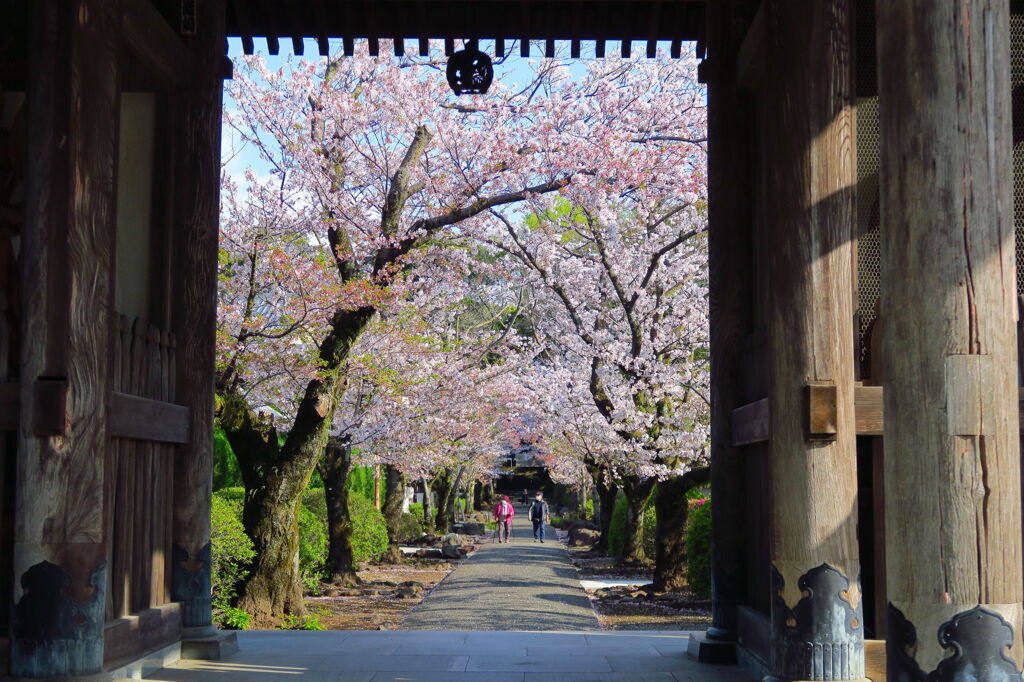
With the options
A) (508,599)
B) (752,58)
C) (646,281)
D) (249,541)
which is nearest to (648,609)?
(508,599)

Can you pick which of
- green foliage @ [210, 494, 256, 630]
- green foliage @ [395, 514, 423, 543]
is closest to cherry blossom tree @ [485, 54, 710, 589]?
green foliage @ [210, 494, 256, 630]

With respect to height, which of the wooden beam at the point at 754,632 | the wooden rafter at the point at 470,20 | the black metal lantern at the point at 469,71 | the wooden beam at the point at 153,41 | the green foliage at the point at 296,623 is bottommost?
the green foliage at the point at 296,623

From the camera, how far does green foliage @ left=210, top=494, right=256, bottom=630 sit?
10.8 metres

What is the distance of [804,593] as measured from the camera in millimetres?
5020

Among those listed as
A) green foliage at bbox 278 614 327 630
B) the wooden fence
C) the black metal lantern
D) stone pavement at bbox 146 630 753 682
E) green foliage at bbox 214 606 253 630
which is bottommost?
green foliage at bbox 278 614 327 630

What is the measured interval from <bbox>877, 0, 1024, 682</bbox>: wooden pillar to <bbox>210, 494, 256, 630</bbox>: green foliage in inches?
324

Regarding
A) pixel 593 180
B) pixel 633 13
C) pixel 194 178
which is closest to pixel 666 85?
pixel 593 180

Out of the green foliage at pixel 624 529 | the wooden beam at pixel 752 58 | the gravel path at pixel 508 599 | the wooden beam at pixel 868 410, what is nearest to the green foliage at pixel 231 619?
the gravel path at pixel 508 599

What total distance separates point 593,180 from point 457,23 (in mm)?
6232

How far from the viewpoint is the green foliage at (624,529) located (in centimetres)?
2309

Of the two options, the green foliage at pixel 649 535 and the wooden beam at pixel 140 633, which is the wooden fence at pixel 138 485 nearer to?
the wooden beam at pixel 140 633

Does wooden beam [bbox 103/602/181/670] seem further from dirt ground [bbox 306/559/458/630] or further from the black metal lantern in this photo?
dirt ground [bbox 306/559/458/630]

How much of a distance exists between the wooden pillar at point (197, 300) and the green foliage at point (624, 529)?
53.1 ft

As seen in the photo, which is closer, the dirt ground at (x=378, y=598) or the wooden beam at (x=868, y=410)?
the wooden beam at (x=868, y=410)
